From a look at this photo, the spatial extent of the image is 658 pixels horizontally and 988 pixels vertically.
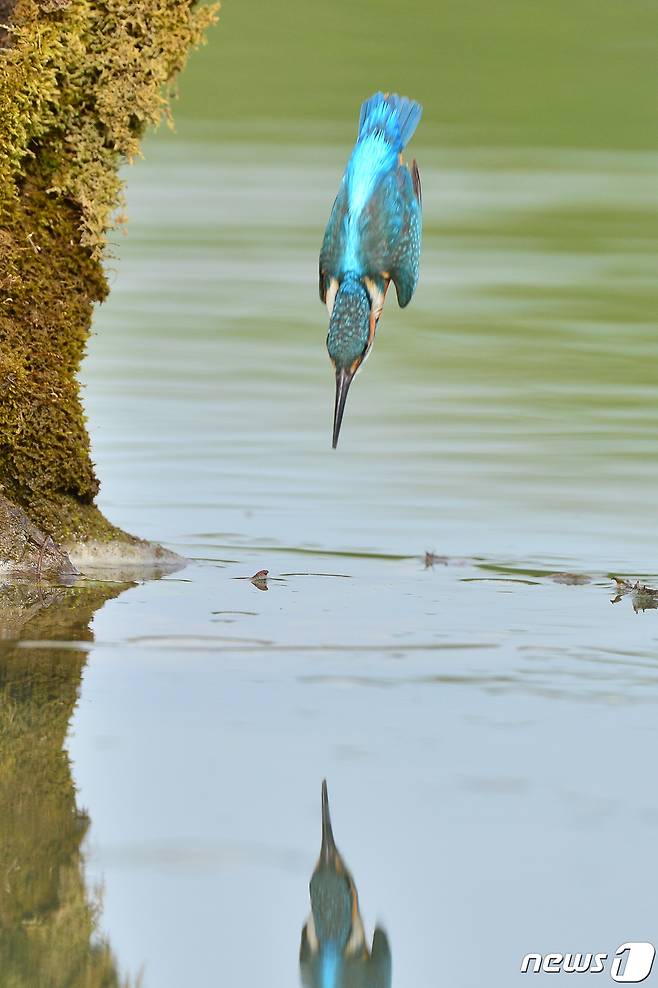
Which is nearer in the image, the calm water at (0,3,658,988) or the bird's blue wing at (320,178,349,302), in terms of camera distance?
the calm water at (0,3,658,988)

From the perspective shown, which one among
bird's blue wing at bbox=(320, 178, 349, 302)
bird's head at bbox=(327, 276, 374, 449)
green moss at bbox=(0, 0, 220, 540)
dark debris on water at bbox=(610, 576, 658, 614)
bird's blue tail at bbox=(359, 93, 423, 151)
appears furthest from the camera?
bird's blue tail at bbox=(359, 93, 423, 151)

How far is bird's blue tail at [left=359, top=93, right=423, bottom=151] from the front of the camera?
648cm

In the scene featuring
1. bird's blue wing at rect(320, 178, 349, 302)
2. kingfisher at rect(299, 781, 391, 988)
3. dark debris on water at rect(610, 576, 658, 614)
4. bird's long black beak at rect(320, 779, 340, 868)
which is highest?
bird's blue wing at rect(320, 178, 349, 302)

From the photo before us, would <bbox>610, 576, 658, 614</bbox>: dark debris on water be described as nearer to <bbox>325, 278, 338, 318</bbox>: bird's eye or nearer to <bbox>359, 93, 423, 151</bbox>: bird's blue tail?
<bbox>325, 278, 338, 318</bbox>: bird's eye

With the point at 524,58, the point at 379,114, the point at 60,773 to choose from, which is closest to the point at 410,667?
the point at 60,773

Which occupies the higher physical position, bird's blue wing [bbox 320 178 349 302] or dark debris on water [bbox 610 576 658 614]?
bird's blue wing [bbox 320 178 349 302]

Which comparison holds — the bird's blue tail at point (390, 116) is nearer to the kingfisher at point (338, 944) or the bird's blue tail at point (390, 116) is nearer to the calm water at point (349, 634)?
the calm water at point (349, 634)

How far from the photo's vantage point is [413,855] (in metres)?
3.53

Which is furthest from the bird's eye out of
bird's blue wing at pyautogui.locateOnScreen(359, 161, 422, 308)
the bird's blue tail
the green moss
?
the green moss

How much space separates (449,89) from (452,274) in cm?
521

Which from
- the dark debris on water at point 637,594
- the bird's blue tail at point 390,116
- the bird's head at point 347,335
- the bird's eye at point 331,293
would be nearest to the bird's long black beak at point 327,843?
the dark debris on water at point 637,594

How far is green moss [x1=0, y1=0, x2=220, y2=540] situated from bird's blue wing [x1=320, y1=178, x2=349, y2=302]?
0.72 meters

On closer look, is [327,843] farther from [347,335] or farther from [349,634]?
[347,335]

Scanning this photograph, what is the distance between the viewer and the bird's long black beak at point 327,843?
3.52 meters
